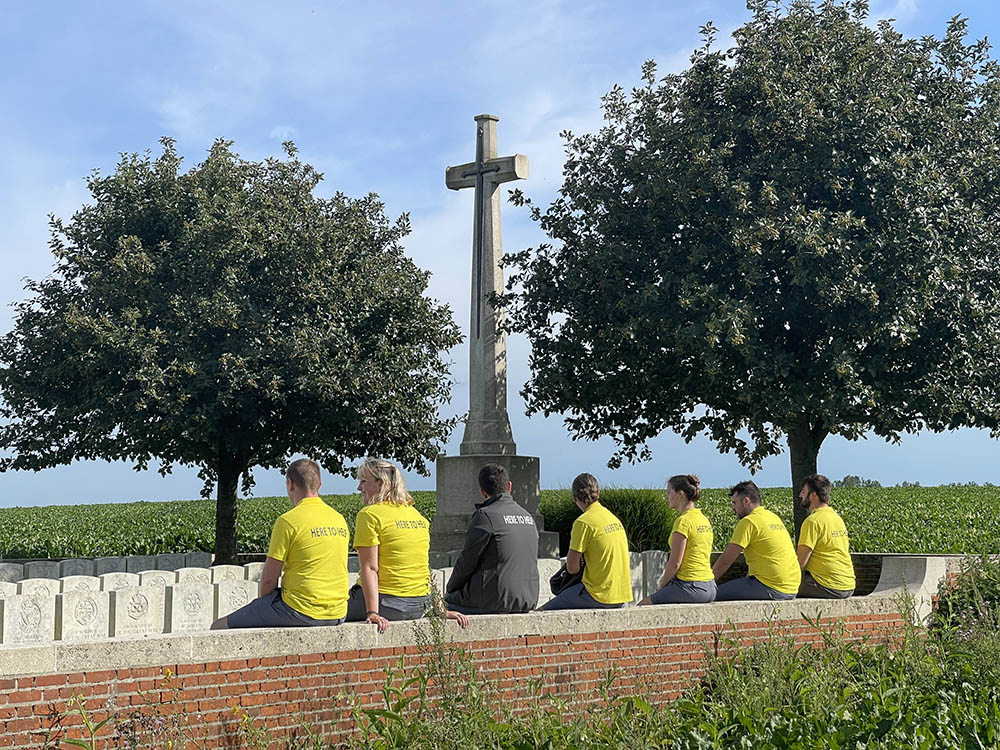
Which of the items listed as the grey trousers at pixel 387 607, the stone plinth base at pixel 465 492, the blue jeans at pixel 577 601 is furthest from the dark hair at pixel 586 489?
the stone plinth base at pixel 465 492

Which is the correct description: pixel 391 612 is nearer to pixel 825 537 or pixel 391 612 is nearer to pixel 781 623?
pixel 781 623

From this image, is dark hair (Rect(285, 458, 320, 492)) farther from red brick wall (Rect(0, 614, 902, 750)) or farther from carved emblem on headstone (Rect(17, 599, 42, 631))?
carved emblem on headstone (Rect(17, 599, 42, 631))

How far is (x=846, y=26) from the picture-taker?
56.7ft

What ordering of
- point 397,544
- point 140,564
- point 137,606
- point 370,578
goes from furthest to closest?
point 140,564 → point 137,606 → point 397,544 → point 370,578

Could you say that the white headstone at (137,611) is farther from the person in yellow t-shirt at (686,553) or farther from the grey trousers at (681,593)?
the grey trousers at (681,593)

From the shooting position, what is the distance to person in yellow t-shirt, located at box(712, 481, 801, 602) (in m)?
11.0

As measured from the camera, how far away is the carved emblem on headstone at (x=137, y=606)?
10523 millimetres

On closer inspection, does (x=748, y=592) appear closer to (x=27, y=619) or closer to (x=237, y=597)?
(x=237, y=597)

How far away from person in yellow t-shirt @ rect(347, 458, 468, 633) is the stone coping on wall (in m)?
0.23

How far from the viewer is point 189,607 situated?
1073cm

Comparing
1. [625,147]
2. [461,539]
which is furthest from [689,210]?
[461,539]

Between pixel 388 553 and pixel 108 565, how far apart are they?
976 centimetres

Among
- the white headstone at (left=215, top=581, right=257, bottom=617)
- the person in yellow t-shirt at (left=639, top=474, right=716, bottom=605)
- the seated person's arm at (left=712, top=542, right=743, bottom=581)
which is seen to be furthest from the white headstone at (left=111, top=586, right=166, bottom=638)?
the seated person's arm at (left=712, top=542, right=743, bottom=581)

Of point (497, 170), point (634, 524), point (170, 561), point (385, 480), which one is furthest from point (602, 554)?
point (170, 561)
